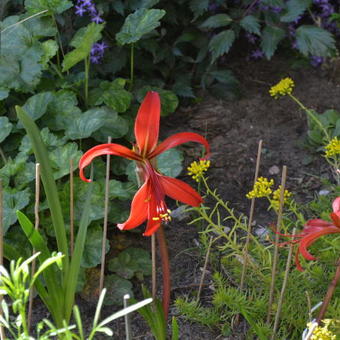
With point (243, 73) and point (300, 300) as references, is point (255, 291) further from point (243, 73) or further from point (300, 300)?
point (243, 73)

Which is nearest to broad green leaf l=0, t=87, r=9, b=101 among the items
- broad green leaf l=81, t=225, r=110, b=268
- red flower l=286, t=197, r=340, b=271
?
broad green leaf l=81, t=225, r=110, b=268

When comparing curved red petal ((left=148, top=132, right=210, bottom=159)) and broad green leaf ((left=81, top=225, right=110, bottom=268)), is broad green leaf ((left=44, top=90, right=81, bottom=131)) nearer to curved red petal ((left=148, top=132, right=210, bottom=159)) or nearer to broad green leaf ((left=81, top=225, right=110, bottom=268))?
broad green leaf ((left=81, top=225, right=110, bottom=268))

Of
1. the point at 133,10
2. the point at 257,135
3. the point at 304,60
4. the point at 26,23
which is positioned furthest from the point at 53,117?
the point at 304,60

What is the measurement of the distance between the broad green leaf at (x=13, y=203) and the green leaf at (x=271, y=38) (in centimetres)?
128

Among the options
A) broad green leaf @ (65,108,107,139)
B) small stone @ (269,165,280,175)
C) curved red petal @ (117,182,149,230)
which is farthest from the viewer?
small stone @ (269,165,280,175)

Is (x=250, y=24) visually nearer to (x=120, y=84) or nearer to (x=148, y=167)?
(x=120, y=84)

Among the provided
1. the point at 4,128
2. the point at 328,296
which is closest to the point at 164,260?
the point at 328,296

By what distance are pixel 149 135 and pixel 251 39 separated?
1.73 m

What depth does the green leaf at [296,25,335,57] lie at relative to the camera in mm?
2936

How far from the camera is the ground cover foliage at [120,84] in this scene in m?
2.18

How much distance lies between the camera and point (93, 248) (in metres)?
2.26

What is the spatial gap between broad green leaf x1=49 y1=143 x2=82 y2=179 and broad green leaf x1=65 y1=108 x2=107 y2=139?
84mm

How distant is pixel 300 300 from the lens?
6.49ft

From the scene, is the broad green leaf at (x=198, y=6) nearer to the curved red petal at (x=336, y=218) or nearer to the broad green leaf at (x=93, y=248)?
the broad green leaf at (x=93, y=248)
